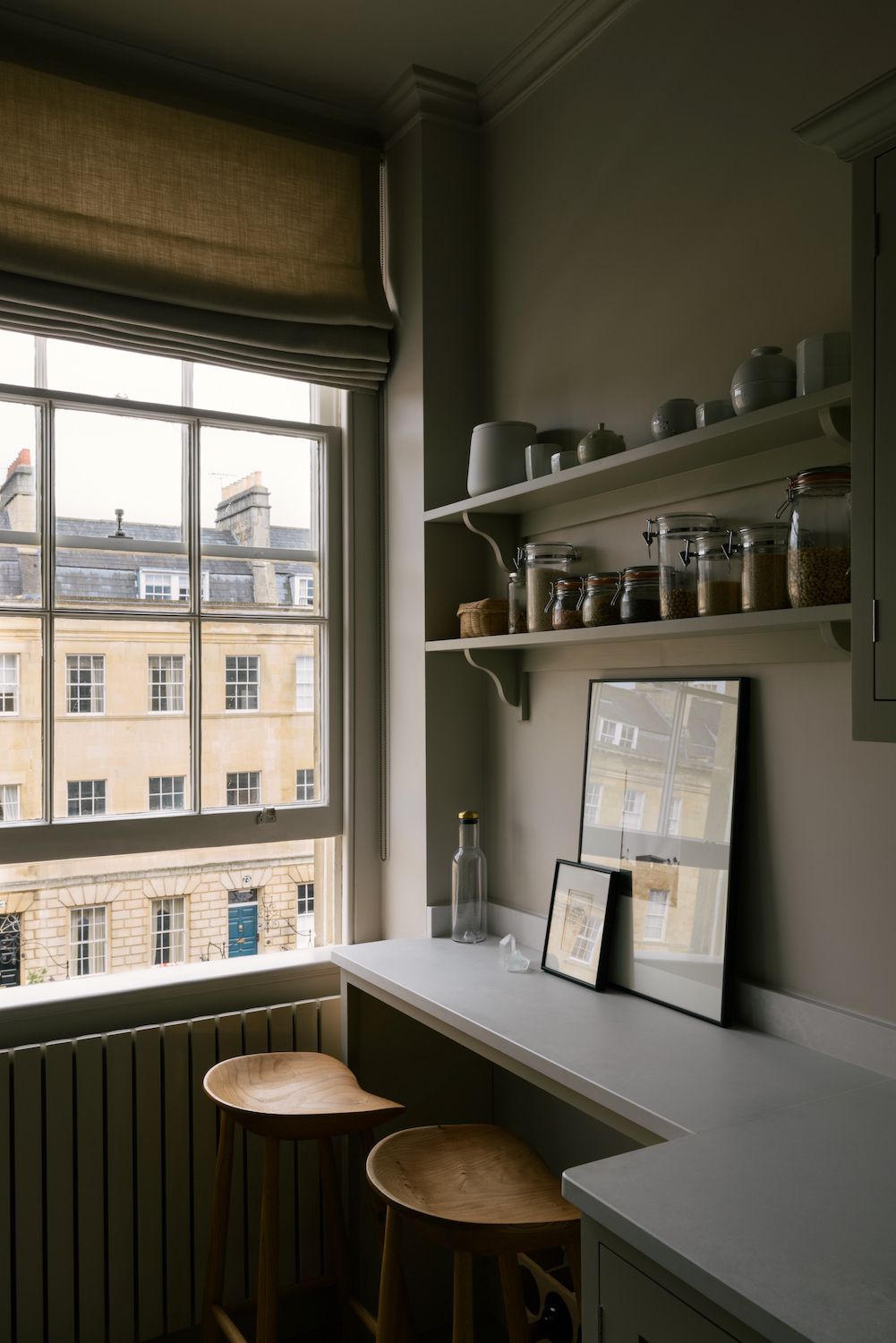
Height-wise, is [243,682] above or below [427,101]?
below

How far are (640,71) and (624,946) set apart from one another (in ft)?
5.72

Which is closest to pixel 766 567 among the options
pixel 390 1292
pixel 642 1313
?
pixel 642 1313

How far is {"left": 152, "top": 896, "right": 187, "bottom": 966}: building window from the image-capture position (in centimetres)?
249

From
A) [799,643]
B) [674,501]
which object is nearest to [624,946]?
[799,643]

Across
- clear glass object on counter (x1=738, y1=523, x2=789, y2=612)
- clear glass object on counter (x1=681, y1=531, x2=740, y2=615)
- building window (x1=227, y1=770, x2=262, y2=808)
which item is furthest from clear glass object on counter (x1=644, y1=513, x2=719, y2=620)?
building window (x1=227, y1=770, x2=262, y2=808)

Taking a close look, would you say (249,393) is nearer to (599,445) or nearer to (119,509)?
(119,509)

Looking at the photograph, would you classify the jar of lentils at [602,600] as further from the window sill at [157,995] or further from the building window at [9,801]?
the building window at [9,801]

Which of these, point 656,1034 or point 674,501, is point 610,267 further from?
point 656,1034

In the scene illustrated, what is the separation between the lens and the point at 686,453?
5.85 ft

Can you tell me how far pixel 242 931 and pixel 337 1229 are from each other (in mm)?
711

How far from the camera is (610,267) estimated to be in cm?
219

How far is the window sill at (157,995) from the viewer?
223 centimetres

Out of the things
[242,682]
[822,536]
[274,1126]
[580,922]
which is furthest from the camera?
[242,682]

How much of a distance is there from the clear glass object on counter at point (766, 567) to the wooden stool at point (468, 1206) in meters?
0.98
